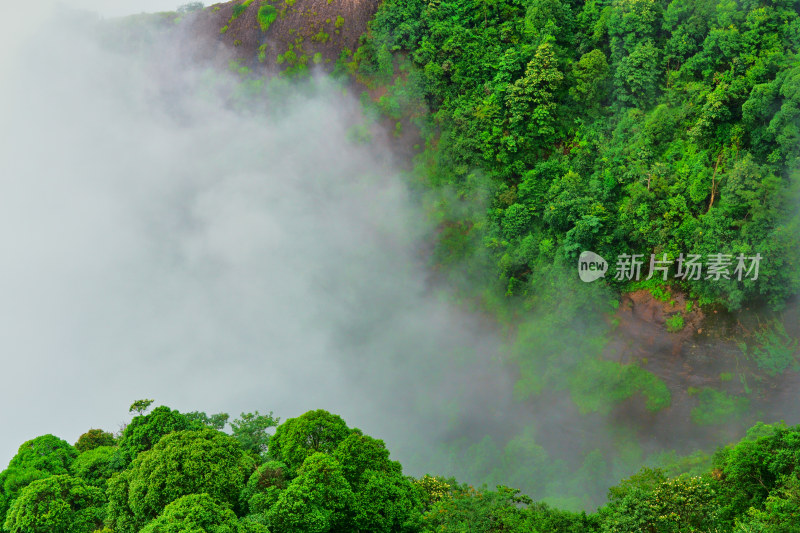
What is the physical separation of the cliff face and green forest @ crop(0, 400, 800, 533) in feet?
105

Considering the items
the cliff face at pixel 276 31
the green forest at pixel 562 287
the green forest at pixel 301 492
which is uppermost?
the cliff face at pixel 276 31

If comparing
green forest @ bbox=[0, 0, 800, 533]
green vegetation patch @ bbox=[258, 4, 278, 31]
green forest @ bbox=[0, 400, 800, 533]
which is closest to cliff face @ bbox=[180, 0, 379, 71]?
green vegetation patch @ bbox=[258, 4, 278, 31]

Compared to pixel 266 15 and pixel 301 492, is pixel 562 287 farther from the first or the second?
pixel 266 15

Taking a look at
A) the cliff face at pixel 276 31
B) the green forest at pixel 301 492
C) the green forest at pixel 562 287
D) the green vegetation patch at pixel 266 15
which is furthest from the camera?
the green vegetation patch at pixel 266 15

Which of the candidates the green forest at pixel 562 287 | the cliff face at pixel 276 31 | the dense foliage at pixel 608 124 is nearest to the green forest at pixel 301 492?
the green forest at pixel 562 287

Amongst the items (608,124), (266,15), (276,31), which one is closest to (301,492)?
(608,124)

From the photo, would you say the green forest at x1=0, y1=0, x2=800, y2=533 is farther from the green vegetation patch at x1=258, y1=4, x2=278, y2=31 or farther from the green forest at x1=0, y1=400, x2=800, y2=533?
the green vegetation patch at x1=258, y1=4, x2=278, y2=31

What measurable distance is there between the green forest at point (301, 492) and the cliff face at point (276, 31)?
105 feet

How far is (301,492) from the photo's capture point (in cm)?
1869

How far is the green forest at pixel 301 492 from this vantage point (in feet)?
62.2

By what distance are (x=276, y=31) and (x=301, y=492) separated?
1509 inches

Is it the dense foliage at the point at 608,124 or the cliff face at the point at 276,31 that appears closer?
the dense foliage at the point at 608,124

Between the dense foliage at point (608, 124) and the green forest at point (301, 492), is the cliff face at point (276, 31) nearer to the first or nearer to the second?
the dense foliage at point (608, 124)

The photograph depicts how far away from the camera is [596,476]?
1312 inches
